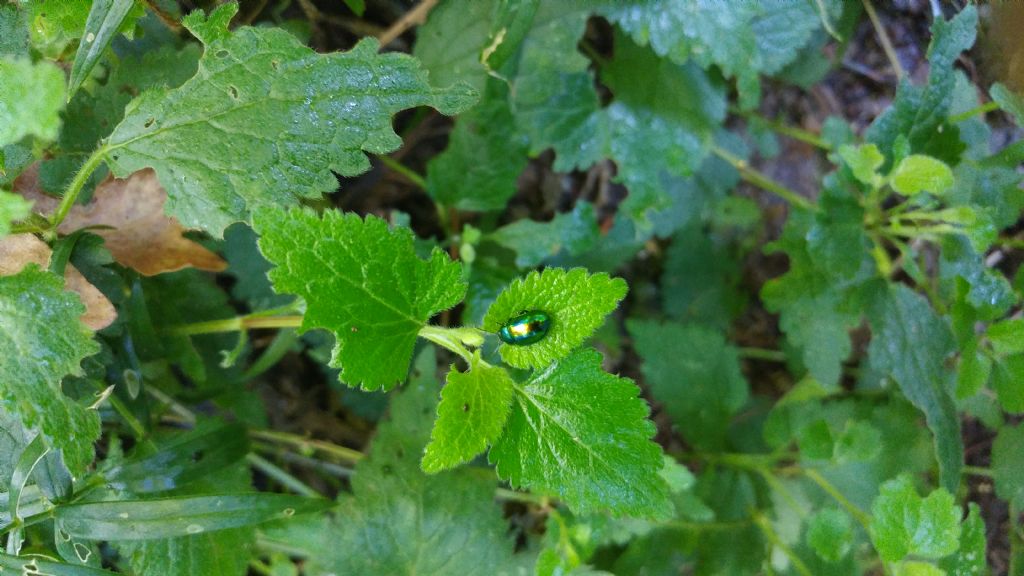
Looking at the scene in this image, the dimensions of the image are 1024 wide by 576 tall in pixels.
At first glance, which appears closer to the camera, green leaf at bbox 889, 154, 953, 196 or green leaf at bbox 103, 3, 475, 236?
green leaf at bbox 103, 3, 475, 236

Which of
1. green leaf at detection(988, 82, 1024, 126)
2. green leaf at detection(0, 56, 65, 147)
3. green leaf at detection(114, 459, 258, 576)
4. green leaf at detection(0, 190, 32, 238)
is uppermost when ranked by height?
green leaf at detection(988, 82, 1024, 126)

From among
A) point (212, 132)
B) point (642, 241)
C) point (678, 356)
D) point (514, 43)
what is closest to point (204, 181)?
point (212, 132)

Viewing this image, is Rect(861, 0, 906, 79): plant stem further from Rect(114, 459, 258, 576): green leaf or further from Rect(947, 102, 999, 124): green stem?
Rect(114, 459, 258, 576): green leaf

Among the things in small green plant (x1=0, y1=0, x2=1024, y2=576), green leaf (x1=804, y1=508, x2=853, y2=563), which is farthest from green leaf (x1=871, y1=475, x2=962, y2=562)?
green leaf (x1=804, y1=508, x2=853, y2=563)

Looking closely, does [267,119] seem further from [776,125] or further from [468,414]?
[776,125]

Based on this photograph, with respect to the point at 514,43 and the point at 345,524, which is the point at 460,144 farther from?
the point at 345,524

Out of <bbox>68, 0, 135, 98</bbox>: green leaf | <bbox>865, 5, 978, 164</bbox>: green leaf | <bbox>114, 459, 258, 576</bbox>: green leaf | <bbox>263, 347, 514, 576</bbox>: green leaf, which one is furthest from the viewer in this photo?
<bbox>263, 347, 514, 576</bbox>: green leaf

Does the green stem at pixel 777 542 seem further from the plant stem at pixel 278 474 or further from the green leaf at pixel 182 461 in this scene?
the green leaf at pixel 182 461
